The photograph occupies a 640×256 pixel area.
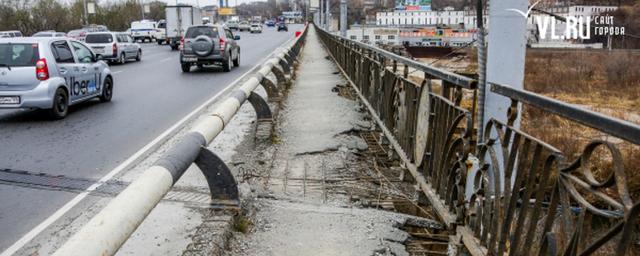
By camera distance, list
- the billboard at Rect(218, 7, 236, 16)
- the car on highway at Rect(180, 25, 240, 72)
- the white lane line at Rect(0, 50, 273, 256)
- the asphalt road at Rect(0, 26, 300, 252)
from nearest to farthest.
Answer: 1. the white lane line at Rect(0, 50, 273, 256)
2. the asphalt road at Rect(0, 26, 300, 252)
3. the car on highway at Rect(180, 25, 240, 72)
4. the billboard at Rect(218, 7, 236, 16)

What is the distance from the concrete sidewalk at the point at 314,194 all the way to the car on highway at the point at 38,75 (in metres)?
4.43

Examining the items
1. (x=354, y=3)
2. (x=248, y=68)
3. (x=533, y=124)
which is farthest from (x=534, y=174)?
(x=354, y=3)

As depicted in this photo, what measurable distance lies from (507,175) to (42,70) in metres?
10.4

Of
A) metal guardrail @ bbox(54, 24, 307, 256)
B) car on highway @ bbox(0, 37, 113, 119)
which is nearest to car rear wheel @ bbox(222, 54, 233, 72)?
car on highway @ bbox(0, 37, 113, 119)

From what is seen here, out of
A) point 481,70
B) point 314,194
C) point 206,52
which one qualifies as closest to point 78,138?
point 314,194

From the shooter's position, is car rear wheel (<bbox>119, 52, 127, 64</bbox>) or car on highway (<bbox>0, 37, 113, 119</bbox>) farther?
car rear wheel (<bbox>119, 52, 127, 64</bbox>)

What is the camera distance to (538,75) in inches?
1652

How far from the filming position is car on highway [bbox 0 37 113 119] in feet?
36.3

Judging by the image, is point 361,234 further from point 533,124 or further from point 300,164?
point 533,124

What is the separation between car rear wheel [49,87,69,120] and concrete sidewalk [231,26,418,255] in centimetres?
434

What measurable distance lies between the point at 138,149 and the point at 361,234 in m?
4.87

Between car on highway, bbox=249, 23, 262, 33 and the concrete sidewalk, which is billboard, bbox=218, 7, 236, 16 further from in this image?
the concrete sidewalk

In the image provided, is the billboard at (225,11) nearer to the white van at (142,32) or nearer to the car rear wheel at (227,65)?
the white van at (142,32)

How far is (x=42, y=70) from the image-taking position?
37.1 feet
